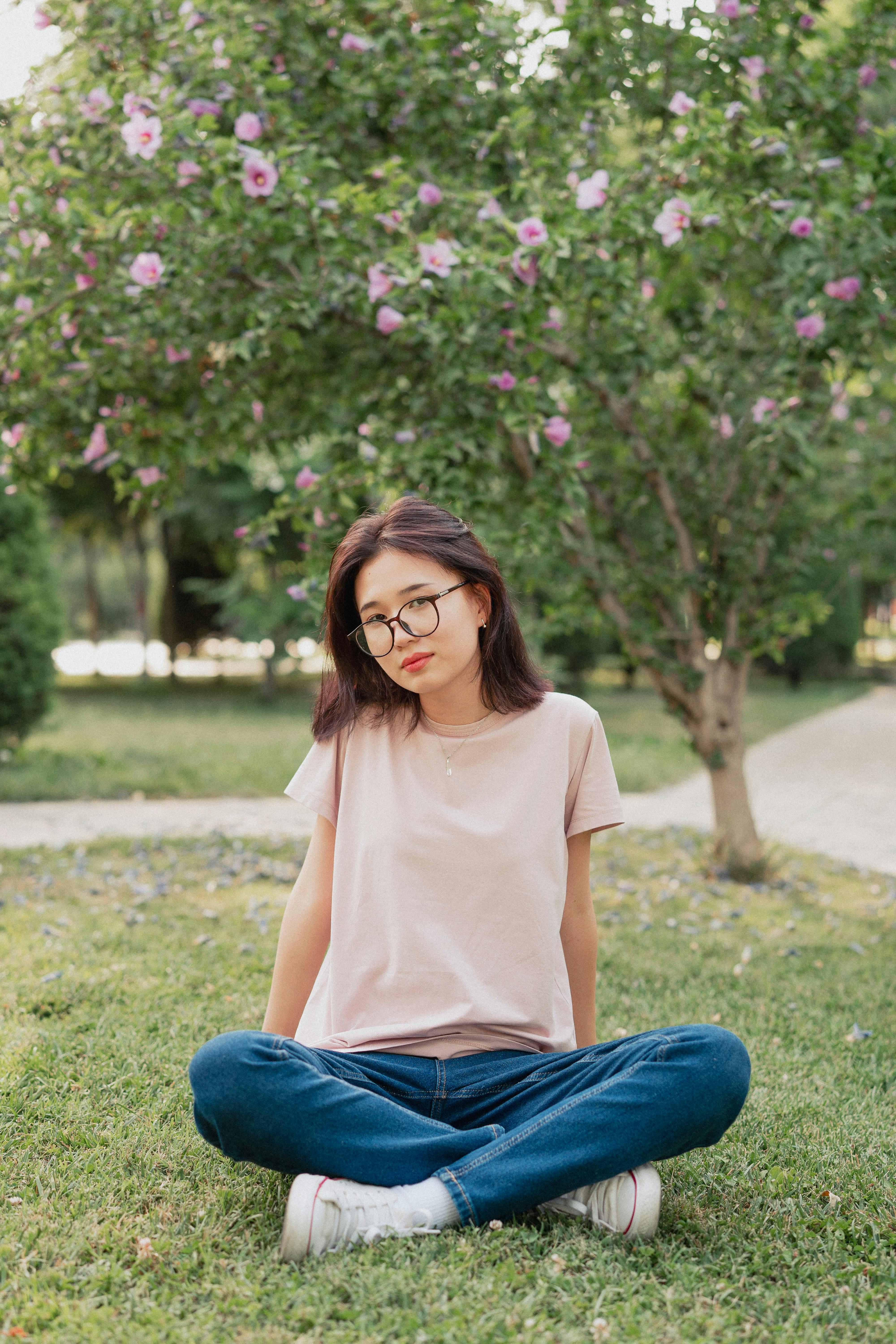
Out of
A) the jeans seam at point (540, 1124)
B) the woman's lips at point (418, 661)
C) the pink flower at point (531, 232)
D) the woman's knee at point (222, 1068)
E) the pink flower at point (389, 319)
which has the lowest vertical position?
the jeans seam at point (540, 1124)

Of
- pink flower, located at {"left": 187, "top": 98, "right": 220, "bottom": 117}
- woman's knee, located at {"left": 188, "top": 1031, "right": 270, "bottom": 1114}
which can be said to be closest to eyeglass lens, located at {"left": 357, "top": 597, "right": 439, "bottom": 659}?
woman's knee, located at {"left": 188, "top": 1031, "right": 270, "bottom": 1114}

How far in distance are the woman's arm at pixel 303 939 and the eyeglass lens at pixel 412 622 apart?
383mm

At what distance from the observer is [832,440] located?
16.4 feet

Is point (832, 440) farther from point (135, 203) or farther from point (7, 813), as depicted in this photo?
point (7, 813)

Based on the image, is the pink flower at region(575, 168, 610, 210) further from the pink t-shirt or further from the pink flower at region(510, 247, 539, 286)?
the pink t-shirt

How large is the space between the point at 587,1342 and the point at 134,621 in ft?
141

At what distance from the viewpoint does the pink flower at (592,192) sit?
340cm

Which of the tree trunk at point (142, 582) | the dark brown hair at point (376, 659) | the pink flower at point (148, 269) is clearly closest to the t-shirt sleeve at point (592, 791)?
the dark brown hair at point (376, 659)

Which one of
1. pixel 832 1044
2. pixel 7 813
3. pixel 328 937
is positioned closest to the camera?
pixel 328 937

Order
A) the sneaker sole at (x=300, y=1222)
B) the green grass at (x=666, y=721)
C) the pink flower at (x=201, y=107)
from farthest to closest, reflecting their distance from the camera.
→ the green grass at (x=666, y=721) → the pink flower at (x=201, y=107) → the sneaker sole at (x=300, y=1222)

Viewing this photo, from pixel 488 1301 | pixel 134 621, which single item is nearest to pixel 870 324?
pixel 488 1301

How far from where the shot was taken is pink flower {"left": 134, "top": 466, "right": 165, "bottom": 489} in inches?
149

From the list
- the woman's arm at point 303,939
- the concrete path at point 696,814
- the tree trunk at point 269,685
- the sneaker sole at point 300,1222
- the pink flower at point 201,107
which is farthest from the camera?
the tree trunk at point 269,685

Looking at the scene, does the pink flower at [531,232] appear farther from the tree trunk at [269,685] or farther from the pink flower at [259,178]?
the tree trunk at [269,685]
